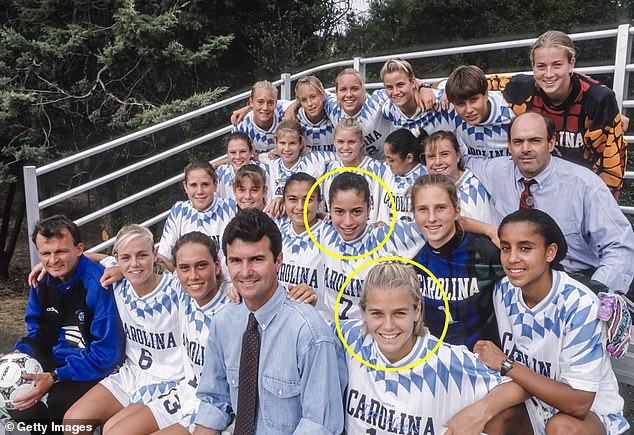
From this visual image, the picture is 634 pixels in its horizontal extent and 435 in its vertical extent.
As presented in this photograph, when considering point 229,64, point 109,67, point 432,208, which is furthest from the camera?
point 229,64

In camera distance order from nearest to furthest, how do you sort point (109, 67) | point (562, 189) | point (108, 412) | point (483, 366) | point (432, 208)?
point (483, 366) < point (432, 208) < point (562, 189) < point (108, 412) < point (109, 67)

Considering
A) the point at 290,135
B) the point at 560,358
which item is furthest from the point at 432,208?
the point at 290,135

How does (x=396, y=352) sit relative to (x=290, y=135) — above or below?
below

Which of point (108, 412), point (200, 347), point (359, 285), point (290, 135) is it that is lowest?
point (108, 412)

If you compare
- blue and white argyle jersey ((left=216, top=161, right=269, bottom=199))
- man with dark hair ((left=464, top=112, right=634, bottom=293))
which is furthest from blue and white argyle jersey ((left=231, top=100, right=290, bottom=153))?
man with dark hair ((left=464, top=112, right=634, bottom=293))

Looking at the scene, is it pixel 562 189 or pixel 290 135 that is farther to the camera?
pixel 290 135

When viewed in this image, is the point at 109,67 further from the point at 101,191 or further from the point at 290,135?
the point at 290,135

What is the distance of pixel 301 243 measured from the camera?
11.5ft

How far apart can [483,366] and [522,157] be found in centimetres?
113

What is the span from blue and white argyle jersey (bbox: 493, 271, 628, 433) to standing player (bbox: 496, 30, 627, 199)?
3.96 ft

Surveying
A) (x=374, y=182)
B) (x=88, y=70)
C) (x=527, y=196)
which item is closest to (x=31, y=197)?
(x=374, y=182)

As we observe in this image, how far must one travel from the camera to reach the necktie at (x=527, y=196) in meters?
2.94

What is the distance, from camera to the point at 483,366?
222 cm

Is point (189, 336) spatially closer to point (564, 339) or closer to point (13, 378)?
point (13, 378)
